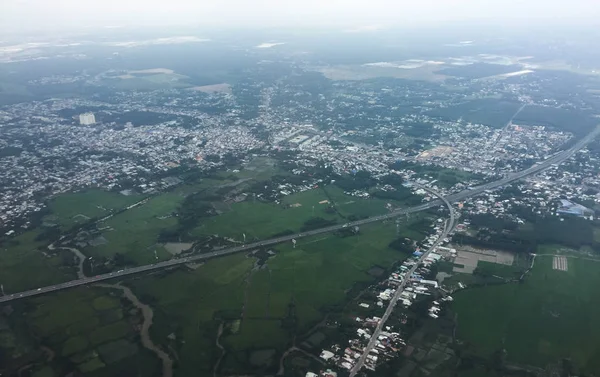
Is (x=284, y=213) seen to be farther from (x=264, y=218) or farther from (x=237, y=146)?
(x=237, y=146)

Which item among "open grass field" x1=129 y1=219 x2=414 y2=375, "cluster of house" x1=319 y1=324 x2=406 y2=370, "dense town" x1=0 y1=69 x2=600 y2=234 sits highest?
"cluster of house" x1=319 y1=324 x2=406 y2=370

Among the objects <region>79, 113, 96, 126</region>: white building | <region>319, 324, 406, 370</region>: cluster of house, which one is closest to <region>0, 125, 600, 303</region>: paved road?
<region>319, 324, 406, 370</region>: cluster of house

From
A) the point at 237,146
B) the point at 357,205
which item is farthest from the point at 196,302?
the point at 237,146

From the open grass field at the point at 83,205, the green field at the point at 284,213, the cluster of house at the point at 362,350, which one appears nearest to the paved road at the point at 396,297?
the cluster of house at the point at 362,350

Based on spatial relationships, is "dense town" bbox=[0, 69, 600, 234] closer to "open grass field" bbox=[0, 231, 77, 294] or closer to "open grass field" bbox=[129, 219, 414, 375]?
"open grass field" bbox=[0, 231, 77, 294]

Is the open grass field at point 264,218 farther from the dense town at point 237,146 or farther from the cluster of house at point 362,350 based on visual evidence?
the cluster of house at point 362,350

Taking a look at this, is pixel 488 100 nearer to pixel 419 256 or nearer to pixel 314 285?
pixel 419 256
